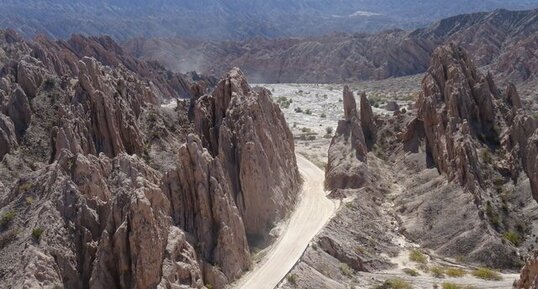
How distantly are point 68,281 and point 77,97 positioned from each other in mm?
33503

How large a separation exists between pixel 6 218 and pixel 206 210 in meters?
14.1

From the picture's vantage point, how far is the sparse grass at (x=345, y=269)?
157 feet

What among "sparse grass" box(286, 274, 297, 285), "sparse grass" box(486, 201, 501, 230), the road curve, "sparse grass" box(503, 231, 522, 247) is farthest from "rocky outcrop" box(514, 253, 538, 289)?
"sparse grass" box(486, 201, 501, 230)

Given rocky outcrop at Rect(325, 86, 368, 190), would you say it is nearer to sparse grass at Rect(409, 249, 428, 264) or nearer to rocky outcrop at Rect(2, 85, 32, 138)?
sparse grass at Rect(409, 249, 428, 264)

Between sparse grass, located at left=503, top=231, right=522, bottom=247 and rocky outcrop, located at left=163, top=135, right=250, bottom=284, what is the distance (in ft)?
70.6

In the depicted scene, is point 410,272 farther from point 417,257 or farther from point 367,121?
point 367,121

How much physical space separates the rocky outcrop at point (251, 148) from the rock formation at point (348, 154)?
12.9 feet

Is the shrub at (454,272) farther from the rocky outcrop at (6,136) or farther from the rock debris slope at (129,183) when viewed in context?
the rocky outcrop at (6,136)

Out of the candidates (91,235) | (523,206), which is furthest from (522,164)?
(91,235)

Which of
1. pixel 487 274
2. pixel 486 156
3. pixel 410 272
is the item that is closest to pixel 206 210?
pixel 410 272

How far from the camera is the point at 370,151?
7138 cm

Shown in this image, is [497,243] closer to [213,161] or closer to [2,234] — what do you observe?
[213,161]

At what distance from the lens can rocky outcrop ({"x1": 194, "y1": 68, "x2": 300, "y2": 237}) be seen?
55062 millimetres

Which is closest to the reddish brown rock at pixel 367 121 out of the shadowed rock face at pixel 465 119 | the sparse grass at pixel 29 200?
the shadowed rock face at pixel 465 119
